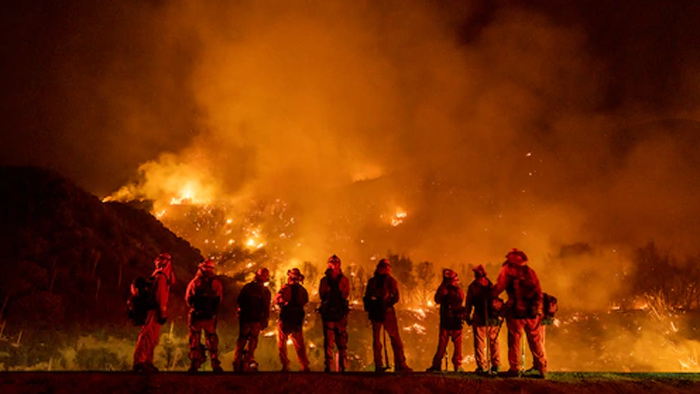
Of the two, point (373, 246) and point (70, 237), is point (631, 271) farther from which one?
point (70, 237)

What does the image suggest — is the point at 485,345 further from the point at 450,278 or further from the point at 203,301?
the point at 203,301

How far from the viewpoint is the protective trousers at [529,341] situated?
28.9ft

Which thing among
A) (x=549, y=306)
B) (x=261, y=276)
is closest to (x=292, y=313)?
(x=261, y=276)

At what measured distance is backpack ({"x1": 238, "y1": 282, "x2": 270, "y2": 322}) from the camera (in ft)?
35.6

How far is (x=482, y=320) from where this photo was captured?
10.6 meters

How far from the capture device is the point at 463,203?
5413 inches

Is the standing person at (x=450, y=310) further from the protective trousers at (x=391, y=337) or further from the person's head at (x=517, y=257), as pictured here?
the person's head at (x=517, y=257)

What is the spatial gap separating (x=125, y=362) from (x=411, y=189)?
141441 millimetres

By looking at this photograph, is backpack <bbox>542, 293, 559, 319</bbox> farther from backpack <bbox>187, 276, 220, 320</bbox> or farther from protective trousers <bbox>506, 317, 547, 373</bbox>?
backpack <bbox>187, 276, 220, 320</bbox>

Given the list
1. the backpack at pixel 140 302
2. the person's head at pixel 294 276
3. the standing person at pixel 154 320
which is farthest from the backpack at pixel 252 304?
the backpack at pixel 140 302

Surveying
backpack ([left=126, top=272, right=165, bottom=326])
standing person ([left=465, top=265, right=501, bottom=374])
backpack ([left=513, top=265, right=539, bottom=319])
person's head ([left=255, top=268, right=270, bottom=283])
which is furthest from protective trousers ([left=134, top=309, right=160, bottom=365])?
backpack ([left=513, top=265, right=539, bottom=319])

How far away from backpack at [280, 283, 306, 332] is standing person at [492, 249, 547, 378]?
16.1 ft

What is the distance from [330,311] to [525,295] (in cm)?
440

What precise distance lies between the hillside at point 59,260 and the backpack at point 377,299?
18.2m
